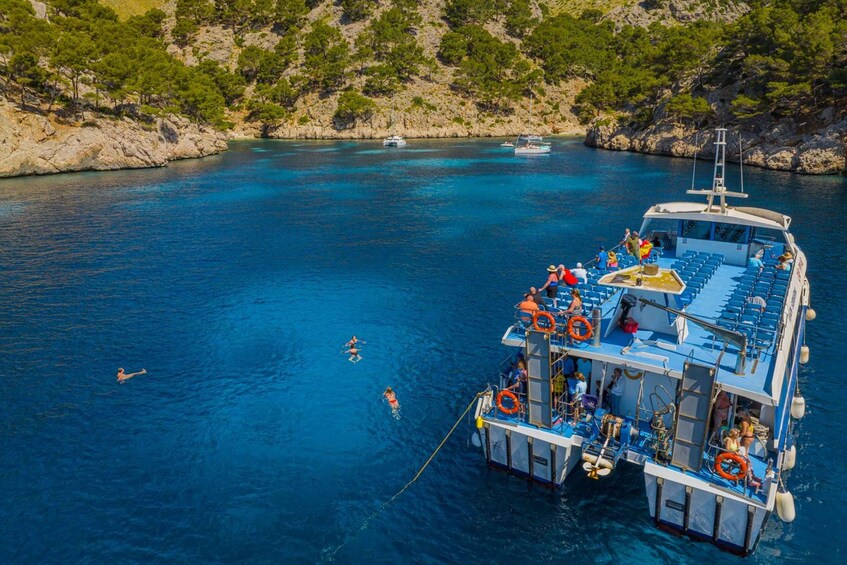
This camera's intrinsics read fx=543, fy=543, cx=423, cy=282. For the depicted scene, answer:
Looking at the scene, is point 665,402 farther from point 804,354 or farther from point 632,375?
point 804,354

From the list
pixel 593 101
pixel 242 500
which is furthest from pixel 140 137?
pixel 593 101

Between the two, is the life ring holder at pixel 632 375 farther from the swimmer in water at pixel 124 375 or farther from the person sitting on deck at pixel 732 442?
the swimmer in water at pixel 124 375

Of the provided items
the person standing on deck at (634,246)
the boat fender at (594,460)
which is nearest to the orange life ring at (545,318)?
the boat fender at (594,460)

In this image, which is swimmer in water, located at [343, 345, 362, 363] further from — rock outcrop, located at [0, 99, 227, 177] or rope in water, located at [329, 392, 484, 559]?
rock outcrop, located at [0, 99, 227, 177]

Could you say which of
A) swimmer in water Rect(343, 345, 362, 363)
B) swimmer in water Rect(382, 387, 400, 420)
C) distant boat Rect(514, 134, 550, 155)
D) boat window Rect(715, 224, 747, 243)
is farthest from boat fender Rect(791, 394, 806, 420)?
distant boat Rect(514, 134, 550, 155)

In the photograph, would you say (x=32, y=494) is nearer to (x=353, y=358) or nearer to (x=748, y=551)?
(x=353, y=358)

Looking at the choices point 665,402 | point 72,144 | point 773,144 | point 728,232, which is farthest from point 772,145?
point 72,144

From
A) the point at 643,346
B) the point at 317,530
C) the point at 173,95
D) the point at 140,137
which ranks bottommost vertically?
the point at 317,530
